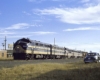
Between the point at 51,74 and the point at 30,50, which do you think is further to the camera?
the point at 30,50

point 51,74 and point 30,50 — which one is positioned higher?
point 30,50

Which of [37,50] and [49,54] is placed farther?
[49,54]

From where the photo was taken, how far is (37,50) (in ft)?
191

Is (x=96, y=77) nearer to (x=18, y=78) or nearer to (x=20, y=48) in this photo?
(x=18, y=78)

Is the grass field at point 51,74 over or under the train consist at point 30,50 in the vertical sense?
under

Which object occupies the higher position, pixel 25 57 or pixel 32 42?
pixel 32 42

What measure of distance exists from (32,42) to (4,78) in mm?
42982

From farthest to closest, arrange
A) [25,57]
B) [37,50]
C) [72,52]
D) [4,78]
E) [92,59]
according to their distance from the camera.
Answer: [72,52], [37,50], [25,57], [92,59], [4,78]

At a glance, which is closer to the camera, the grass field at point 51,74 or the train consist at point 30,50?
the grass field at point 51,74

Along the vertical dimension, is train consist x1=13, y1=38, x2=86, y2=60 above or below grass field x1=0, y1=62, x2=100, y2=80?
above

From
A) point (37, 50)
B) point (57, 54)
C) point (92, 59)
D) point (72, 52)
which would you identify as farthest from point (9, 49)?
point (92, 59)

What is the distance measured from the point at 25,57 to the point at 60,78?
4042 cm

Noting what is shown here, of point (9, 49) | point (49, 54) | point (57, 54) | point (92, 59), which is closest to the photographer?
point (92, 59)

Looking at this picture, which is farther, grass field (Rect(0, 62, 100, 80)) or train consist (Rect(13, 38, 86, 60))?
train consist (Rect(13, 38, 86, 60))
